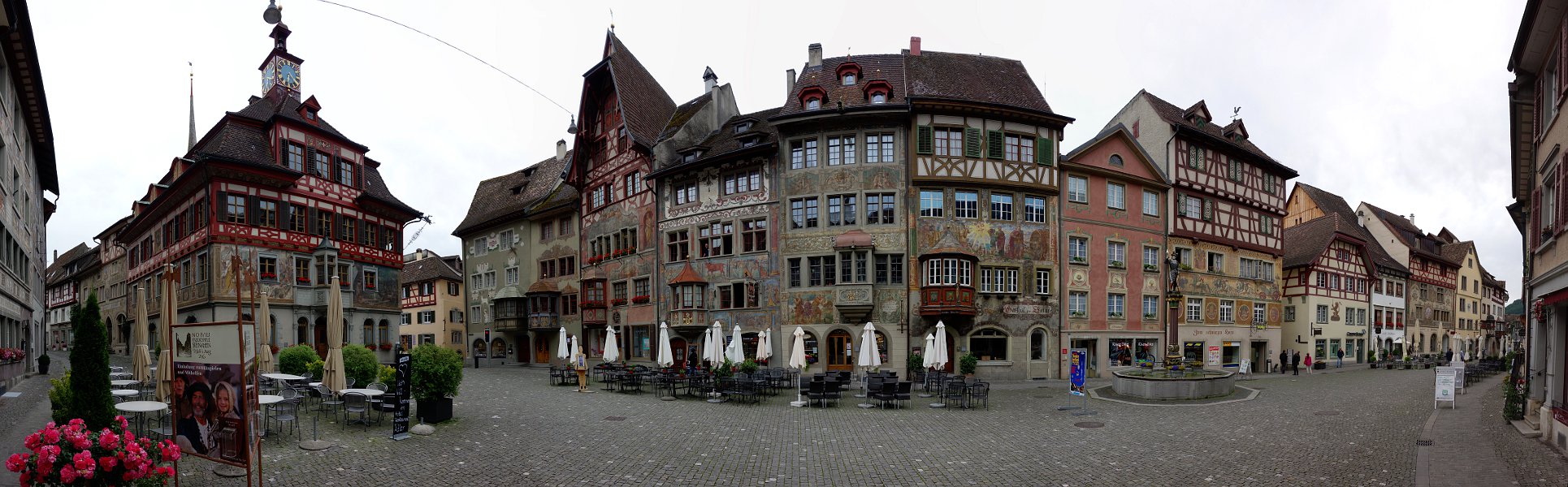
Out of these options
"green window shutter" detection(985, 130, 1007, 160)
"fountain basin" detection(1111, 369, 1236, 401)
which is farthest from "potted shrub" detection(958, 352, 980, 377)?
"green window shutter" detection(985, 130, 1007, 160)

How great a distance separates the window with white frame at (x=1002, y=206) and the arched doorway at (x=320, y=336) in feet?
104

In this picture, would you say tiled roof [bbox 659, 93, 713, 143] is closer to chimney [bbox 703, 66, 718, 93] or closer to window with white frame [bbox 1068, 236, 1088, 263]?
chimney [bbox 703, 66, 718, 93]

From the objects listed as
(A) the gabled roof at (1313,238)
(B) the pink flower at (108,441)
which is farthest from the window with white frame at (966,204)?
(A) the gabled roof at (1313,238)

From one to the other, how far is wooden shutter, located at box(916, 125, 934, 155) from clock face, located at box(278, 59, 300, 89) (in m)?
33.2

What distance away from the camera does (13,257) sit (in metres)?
23.3

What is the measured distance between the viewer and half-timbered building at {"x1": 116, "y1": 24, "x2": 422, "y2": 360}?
3459 centimetres

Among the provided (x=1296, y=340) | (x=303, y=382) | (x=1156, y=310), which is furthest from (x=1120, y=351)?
(x=303, y=382)

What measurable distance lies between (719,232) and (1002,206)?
40.3 feet

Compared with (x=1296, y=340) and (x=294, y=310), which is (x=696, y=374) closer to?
(x=294, y=310)

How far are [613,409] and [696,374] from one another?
3.98 metres

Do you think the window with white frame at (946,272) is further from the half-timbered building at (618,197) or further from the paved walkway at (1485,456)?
the paved walkway at (1485,456)

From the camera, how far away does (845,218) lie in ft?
105

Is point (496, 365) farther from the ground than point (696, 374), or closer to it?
closer to it

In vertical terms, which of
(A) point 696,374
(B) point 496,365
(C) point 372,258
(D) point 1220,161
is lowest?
(B) point 496,365
